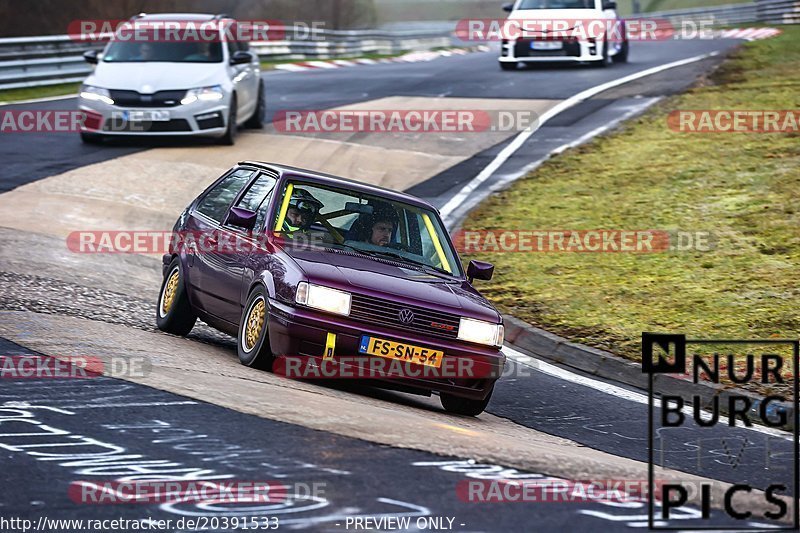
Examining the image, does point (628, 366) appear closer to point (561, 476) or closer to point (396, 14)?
point (561, 476)

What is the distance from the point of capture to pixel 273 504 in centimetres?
559

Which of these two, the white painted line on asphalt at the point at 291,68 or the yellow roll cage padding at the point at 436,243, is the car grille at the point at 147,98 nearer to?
the yellow roll cage padding at the point at 436,243

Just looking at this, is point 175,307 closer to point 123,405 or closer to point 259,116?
point 123,405

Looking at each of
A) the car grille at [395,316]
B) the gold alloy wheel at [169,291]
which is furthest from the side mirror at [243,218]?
the car grille at [395,316]

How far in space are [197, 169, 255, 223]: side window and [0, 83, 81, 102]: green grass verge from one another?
55.9 ft

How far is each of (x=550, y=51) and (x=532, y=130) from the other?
8.37m

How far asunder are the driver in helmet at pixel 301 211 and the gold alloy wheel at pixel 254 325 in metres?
0.73

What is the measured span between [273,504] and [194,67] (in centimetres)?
1509

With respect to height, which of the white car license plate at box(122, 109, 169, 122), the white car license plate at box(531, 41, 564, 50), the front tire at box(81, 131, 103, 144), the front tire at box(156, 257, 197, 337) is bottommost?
the front tire at box(156, 257, 197, 337)

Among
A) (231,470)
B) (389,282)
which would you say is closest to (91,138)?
(389,282)

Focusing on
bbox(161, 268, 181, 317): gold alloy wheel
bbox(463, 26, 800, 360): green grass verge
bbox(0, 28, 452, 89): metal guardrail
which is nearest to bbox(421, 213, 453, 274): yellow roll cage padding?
bbox(463, 26, 800, 360): green grass verge

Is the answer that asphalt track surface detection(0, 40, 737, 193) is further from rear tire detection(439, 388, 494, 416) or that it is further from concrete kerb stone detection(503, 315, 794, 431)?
rear tire detection(439, 388, 494, 416)

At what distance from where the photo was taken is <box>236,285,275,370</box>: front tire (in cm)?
855

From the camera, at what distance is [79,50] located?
105 ft
